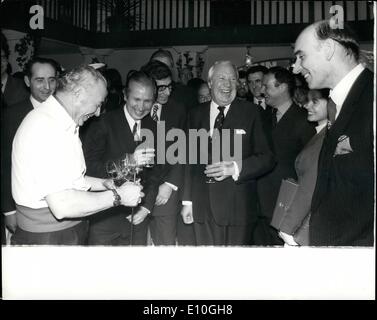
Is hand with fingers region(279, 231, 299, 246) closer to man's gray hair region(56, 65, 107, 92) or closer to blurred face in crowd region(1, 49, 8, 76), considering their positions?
man's gray hair region(56, 65, 107, 92)

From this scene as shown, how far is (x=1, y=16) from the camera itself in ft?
8.20

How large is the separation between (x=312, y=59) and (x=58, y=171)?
1.43 meters

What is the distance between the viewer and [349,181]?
219cm

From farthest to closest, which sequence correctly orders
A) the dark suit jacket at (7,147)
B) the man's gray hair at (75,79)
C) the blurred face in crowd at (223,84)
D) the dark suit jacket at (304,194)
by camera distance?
the blurred face in crowd at (223,84), the dark suit jacket at (7,147), the dark suit jacket at (304,194), the man's gray hair at (75,79)

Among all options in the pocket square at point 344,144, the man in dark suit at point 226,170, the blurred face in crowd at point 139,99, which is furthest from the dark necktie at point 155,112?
the pocket square at point 344,144

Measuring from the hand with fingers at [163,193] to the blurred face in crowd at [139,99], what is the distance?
19.2 inches

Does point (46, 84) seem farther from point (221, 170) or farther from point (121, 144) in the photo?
point (221, 170)

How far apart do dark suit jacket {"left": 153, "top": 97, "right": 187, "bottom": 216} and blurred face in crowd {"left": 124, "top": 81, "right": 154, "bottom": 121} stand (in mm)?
167

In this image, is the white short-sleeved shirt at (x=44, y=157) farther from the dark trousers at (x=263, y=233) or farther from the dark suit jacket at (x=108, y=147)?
the dark trousers at (x=263, y=233)

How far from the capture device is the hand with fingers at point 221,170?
2.78 meters

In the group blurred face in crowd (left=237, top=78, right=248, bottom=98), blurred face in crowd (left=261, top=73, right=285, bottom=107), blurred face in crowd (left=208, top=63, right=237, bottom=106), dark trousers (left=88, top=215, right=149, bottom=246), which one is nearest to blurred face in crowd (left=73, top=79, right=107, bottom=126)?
dark trousers (left=88, top=215, right=149, bottom=246)

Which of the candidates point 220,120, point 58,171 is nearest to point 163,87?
point 220,120
